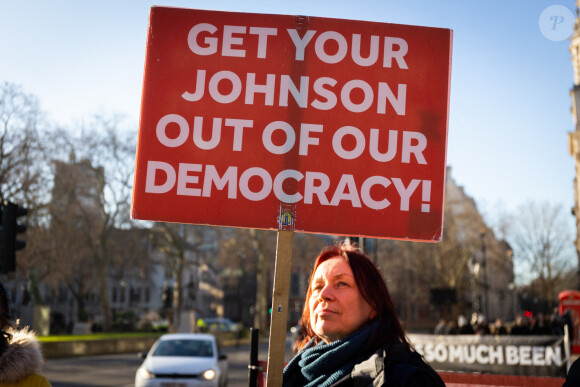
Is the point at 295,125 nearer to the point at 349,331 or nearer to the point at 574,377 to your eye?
the point at 349,331

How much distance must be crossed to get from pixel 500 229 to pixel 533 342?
5148cm

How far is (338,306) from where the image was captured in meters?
2.98

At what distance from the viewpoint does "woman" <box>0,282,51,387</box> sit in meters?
3.50

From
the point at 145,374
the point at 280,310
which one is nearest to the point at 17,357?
the point at 280,310

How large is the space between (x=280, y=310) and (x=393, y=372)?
3.63 ft

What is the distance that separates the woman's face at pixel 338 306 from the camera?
2.97 meters

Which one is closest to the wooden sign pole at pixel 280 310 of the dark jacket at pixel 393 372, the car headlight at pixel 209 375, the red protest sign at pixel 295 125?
the red protest sign at pixel 295 125

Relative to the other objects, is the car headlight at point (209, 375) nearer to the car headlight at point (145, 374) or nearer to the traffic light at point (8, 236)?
the car headlight at point (145, 374)

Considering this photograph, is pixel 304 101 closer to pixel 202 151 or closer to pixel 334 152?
pixel 334 152

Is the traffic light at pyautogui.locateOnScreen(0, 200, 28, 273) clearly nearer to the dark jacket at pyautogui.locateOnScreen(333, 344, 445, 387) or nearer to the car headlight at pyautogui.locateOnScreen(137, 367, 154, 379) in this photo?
the car headlight at pyautogui.locateOnScreen(137, 367, 154, 379)

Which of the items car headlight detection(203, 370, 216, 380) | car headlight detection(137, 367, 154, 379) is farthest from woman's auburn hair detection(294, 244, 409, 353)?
car headlight detection(203, 370, 216, 380)

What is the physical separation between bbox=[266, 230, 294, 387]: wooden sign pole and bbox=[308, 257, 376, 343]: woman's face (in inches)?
15.8

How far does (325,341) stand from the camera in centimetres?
303

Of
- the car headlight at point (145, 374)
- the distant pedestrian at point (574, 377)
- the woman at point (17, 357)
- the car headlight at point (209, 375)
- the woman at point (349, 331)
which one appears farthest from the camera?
the car headlight at point (209, 375)
